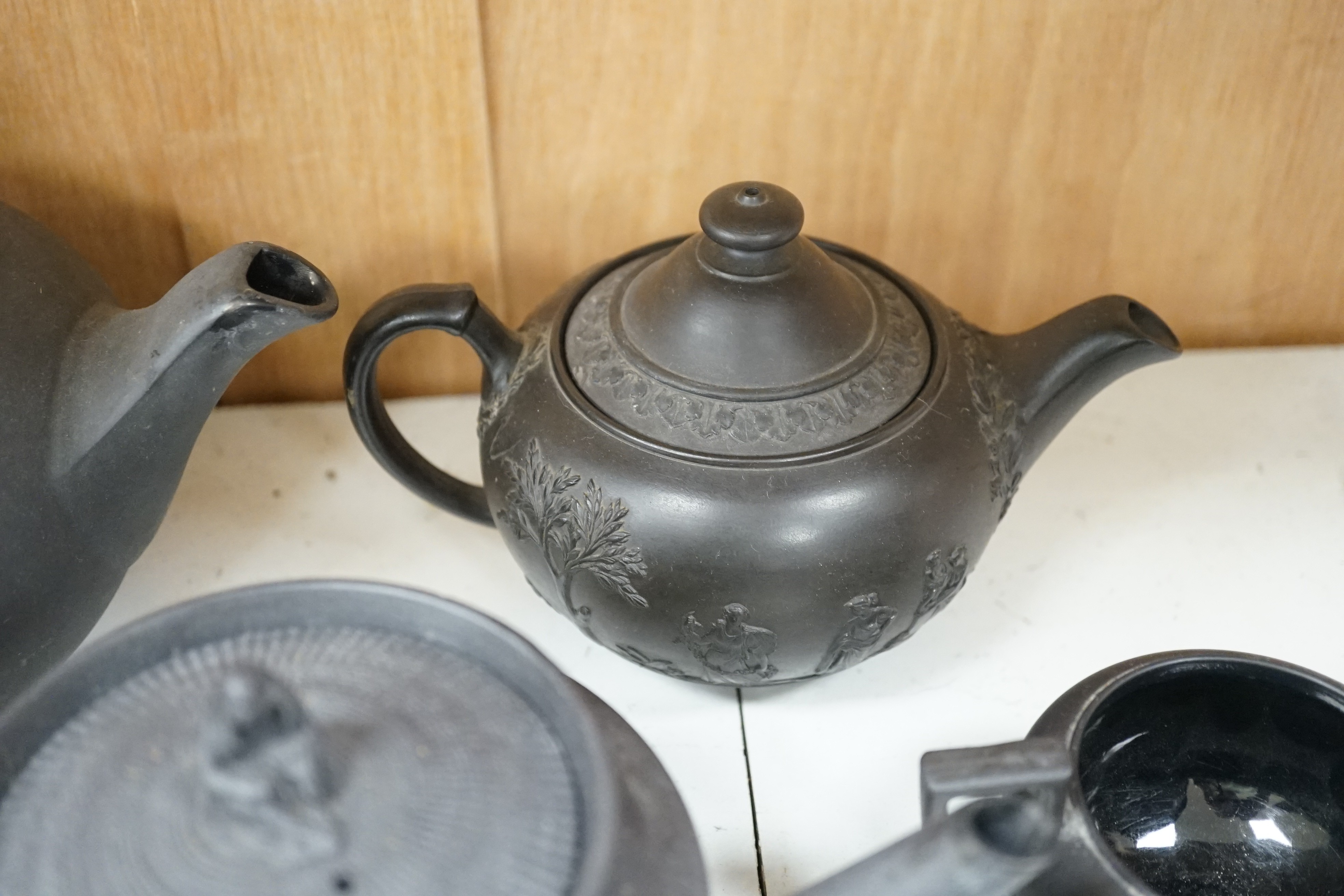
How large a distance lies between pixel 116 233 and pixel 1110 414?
0.97 meters

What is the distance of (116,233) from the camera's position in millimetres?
1057

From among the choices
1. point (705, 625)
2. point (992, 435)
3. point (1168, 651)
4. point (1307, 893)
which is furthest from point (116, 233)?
point (1307, 893)

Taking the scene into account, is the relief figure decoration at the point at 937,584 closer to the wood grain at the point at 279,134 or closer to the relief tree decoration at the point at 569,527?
the relief tree decoration at the point at 569,527

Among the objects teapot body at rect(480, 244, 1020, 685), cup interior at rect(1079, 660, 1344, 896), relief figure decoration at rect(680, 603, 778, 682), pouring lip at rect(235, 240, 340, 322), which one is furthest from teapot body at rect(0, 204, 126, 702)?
cup interior at rect(1079, 660, 1344, 896)

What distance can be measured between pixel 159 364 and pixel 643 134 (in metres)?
0.49

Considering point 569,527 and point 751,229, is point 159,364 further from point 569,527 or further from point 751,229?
point 751,229

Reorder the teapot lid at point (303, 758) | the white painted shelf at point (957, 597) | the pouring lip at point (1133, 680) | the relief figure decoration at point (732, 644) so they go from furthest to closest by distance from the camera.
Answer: the white painted shelf at point (957, 597) < the relief figure decoration at point (732, 644) < the pouring lip at point (1133, 680) < the teapot lid at point (303, 758)

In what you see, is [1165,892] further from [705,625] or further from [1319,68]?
[1319,68]

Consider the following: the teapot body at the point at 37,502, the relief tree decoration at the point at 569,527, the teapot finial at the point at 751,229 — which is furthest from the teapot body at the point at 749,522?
the teapot body at the point at 37,502

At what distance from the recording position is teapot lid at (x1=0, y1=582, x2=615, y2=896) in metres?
0.49

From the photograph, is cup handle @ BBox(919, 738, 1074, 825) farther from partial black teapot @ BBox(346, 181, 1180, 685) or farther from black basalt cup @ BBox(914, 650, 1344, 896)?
partial black teapot @ BBox(346, 181, 1180, 685)

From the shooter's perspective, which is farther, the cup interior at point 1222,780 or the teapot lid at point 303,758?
the cup interior at point 1222,780

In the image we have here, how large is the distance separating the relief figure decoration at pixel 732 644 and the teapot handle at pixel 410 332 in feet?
0.77

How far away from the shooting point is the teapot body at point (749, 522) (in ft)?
2.42
